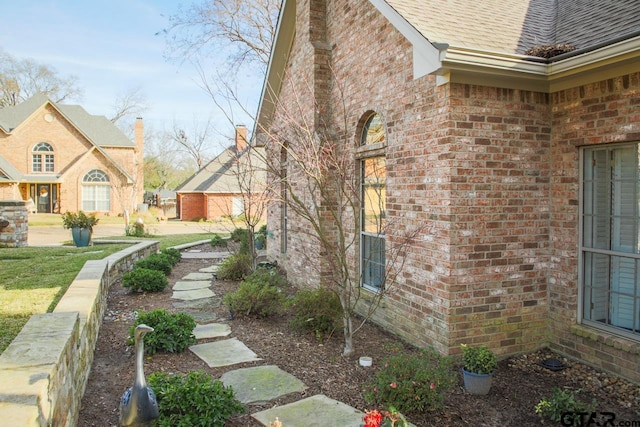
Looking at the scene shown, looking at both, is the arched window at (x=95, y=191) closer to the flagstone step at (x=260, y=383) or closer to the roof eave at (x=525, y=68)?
the flagstone step at (x=260, y=383)

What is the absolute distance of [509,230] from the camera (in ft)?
16.8

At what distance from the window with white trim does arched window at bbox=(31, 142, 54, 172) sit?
1396 inches

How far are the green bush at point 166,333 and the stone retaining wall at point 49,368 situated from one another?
1.80 ft

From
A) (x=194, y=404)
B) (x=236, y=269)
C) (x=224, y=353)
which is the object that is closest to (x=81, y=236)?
(x=236, y=269)

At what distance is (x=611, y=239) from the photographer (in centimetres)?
481

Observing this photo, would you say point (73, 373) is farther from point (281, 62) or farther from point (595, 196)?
point (281, 62)

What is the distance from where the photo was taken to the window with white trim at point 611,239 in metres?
4.57

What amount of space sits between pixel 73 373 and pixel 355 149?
467 centimetres

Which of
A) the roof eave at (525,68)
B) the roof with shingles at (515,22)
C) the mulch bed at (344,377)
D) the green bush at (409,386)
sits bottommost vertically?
the mulch bed at (344,377)

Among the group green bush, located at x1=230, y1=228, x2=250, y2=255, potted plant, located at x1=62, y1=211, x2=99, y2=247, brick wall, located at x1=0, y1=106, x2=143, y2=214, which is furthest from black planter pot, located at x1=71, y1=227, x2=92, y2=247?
brick wall, located at x1=0, y1=106, x2=143, y2=214

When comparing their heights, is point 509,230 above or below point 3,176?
below

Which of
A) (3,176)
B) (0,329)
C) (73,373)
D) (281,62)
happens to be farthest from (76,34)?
(73,373)

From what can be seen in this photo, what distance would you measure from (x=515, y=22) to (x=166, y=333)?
578cm

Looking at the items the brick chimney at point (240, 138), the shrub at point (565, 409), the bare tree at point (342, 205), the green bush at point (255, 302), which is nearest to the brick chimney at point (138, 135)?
the brick chimney at point (240, 138)
